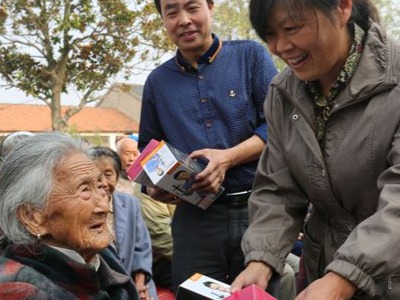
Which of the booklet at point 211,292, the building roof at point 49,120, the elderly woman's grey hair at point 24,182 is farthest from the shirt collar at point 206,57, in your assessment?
the building roof at point 49,120

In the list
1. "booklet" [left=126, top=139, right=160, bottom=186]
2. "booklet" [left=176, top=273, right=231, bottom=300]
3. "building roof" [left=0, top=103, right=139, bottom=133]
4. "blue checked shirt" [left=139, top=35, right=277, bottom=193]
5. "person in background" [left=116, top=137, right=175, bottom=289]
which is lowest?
"building roof" [left=0, top=103, right=139, bottom=133]

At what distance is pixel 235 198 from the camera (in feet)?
8.70

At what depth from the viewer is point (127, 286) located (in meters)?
2.32

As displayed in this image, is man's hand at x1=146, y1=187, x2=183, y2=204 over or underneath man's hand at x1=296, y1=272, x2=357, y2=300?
underneath

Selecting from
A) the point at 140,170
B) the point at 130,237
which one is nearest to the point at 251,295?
the point at 140,170

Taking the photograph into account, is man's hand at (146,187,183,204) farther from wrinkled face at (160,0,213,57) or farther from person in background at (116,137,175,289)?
person in background at (116,137,175,289)

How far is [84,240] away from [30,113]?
3516 cm

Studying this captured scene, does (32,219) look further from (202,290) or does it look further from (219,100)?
(219,100)

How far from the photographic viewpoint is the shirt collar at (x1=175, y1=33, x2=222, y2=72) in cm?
277

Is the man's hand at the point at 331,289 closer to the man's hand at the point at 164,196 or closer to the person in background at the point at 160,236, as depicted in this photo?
the man's hand at the point at 164,196

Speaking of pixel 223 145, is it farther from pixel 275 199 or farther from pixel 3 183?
pixel 3 183

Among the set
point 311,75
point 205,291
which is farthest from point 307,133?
point 205,291

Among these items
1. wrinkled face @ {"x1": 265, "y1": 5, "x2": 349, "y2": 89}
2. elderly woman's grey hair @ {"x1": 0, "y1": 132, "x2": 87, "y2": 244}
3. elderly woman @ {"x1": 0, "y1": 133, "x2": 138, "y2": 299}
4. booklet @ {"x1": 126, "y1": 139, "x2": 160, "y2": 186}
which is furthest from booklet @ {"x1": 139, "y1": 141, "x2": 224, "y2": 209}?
wrinkled face @ {"x1": 265, "y1": 5, "x2": 349, "y2": 89}

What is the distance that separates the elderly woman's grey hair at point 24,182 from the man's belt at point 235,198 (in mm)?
905
